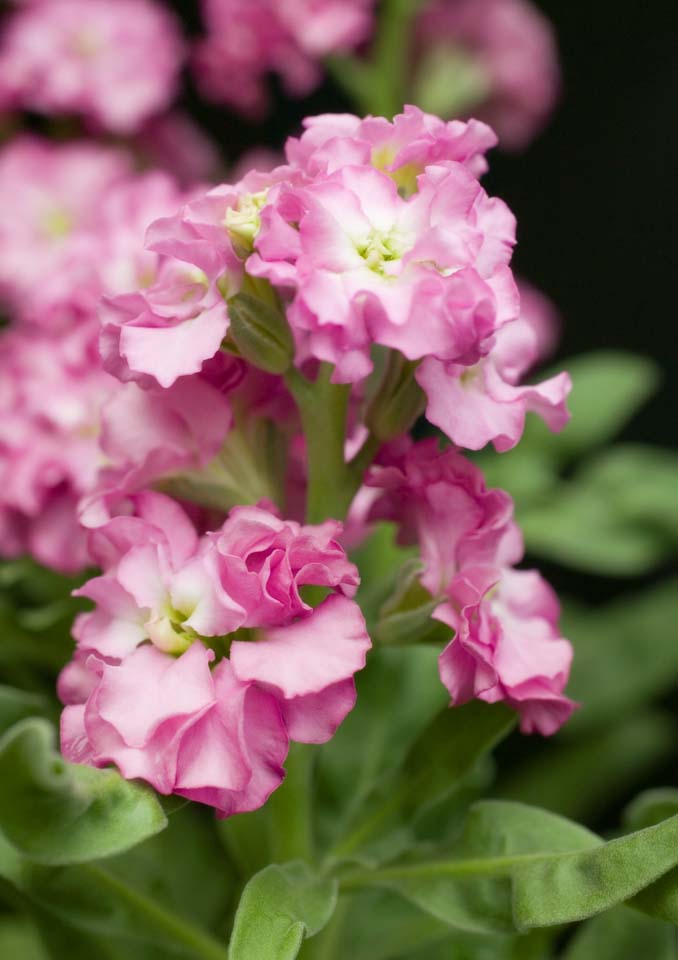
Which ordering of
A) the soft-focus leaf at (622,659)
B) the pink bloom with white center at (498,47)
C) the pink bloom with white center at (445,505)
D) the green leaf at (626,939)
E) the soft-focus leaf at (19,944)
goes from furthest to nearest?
the pink bloom with white center at (498,47) < the soft-focus leaf at (622,659) < the soft-focus leaf at (19,944) < the green leaf at (626,939) < the pink bloom with white center at (445,505)

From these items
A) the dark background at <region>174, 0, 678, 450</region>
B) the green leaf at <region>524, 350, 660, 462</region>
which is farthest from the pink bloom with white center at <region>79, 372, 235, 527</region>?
the dark background at <region>174, 0, 678, 450</region>

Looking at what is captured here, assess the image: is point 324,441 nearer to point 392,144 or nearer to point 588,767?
point 392,144

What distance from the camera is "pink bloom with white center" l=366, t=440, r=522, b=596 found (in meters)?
0.60

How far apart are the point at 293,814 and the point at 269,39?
0.81m

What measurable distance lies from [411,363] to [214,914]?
1.85ft

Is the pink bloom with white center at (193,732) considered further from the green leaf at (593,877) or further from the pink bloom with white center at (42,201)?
the pink bloom with white center at (42,201)

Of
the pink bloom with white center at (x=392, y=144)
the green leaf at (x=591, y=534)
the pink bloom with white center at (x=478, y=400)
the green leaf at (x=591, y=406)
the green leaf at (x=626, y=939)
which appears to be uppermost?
the pink bloom with white center at (x=392, y=144)

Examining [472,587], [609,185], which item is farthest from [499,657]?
[609,185]

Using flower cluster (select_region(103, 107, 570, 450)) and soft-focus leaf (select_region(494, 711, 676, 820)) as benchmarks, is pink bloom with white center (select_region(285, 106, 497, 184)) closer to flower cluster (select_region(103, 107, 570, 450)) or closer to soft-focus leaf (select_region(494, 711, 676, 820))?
flower cluster (select_region(103, 107, 570, 450))

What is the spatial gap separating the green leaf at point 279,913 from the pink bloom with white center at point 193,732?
0.06m

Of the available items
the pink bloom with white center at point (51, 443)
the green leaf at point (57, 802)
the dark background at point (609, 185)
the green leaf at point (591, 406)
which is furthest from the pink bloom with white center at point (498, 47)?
the green leaf at point (57, 802)

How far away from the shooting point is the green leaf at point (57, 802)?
0.51m

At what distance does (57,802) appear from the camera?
519mm

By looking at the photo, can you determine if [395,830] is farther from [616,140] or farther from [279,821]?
[616,140]
